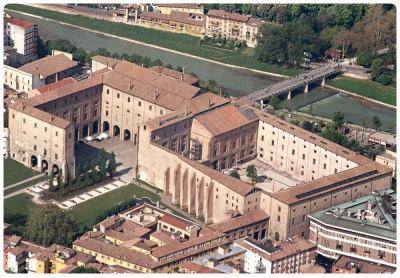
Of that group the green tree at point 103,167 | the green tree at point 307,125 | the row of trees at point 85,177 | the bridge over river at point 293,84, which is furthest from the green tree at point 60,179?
the bridge over river at point 293,84

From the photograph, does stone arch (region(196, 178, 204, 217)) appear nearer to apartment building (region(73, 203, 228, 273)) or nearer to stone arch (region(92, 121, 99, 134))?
apartment building (region(73, 203, 228, 273))

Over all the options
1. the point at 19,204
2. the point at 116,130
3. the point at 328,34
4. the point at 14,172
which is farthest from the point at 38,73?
the point at 328,34

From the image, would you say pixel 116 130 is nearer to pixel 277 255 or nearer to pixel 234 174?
pixel 234 174

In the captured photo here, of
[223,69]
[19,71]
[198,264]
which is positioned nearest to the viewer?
[198,264]

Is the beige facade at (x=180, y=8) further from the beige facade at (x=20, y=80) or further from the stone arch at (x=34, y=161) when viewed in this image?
the stone arch at (x=34, y=161)

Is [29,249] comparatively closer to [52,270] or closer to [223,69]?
[52,270]

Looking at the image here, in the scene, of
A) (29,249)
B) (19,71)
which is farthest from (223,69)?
(29,249)
